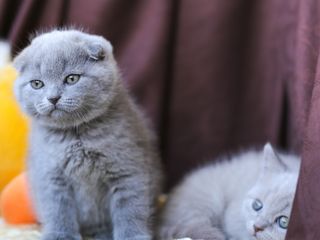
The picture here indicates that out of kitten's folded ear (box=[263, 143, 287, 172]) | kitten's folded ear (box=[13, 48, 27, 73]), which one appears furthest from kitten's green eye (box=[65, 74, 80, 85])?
kitten's folded ear (box=[263, 143, 287, 172])

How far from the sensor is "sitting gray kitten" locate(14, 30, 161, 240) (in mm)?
1305

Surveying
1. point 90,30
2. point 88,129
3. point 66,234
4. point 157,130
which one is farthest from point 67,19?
point 66,234

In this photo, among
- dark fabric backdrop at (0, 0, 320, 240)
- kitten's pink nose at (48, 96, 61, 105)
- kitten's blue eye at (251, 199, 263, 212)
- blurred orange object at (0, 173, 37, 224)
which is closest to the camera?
kitten's pink nose at (48, 96, 61, 105)

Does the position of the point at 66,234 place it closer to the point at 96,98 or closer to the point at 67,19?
the point at 96,98

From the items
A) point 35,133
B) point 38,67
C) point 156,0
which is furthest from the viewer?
point 156,0

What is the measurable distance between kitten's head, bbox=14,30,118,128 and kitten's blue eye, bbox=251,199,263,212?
0.47 meters

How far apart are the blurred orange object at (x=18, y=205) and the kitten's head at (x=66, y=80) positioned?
313mm

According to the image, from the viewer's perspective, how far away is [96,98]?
1.33 m

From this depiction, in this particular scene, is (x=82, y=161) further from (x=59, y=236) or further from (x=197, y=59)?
(x=197, y=59)

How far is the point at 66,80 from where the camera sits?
130 centimetres

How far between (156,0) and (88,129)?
670 mm

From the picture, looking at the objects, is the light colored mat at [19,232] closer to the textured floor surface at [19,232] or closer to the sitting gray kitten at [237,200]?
the textured floor surface at [19,232]

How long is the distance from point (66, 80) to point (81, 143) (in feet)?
0.56

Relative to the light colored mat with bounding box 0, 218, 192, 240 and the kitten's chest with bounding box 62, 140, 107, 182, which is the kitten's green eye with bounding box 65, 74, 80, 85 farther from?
the light colored mat with bounding box 0, 218, 192, 240
